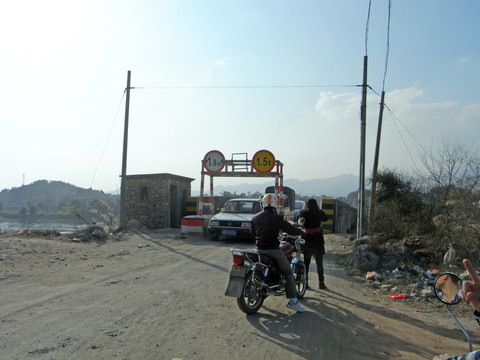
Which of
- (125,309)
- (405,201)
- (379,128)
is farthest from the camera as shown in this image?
(379,128)

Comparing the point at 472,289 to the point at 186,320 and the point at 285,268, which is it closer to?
the point at 285,268

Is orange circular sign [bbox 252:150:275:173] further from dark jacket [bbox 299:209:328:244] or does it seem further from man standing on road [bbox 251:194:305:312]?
man standing on road [bbox 251:194:305:312]

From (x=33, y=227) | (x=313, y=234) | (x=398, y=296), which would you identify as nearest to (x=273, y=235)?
(x=313, y=234)

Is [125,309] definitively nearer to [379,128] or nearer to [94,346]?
[94,346]

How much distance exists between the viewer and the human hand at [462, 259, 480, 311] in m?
2.34

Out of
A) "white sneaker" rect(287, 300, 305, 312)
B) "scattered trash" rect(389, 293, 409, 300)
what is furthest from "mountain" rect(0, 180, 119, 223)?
"scattered trash" rect(389, 293, 409, 300)

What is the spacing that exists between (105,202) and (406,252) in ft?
46.9

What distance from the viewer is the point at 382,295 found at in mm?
7465

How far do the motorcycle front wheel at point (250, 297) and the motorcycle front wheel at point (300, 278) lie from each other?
3.61 feet

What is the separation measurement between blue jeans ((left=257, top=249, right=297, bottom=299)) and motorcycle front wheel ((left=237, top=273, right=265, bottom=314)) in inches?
15.8

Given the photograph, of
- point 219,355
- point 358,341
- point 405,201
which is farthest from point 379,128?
point 219,355

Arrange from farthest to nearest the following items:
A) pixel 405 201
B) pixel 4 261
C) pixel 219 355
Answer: pixel 405 201, pixel 4 261, pixel 219 355

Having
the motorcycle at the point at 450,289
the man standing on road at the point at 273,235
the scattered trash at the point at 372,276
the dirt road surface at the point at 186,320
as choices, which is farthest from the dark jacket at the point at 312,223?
the motorcycle at the point at 450,289

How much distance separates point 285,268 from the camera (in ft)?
19.2
